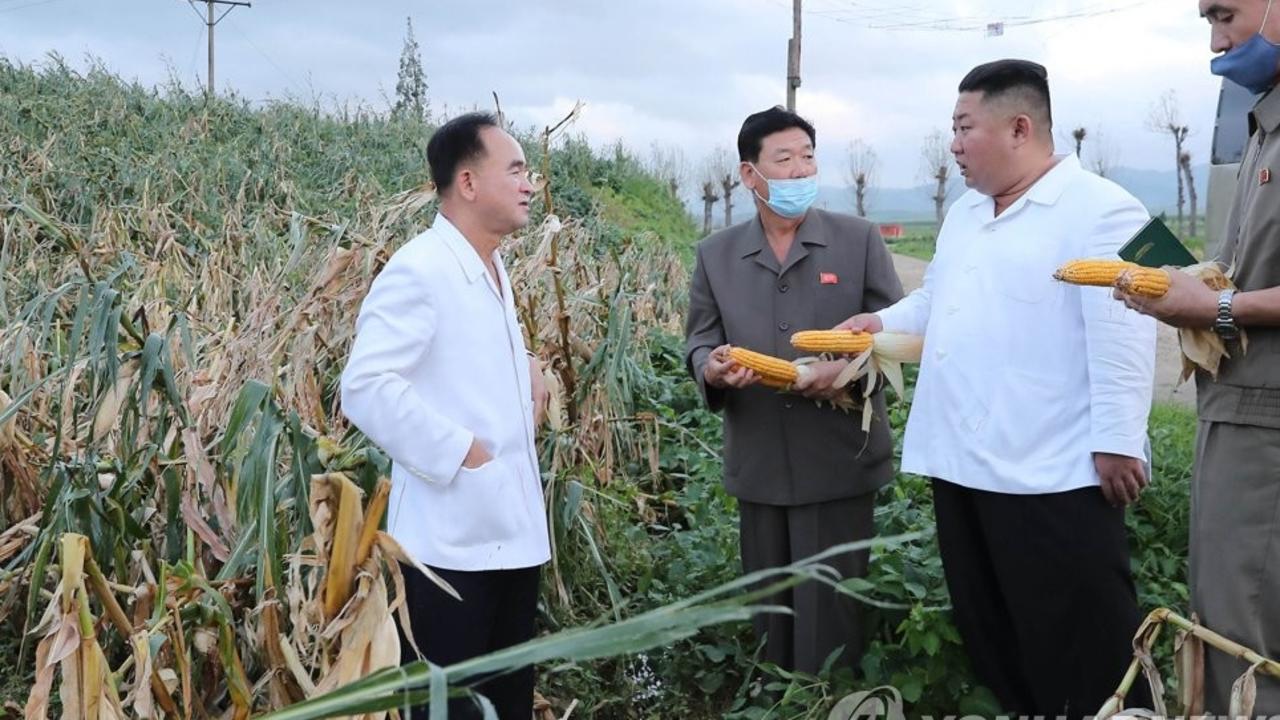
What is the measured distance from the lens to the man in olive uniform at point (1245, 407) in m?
2.25

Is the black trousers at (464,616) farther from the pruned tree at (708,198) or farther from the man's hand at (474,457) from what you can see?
the pruned tree at (708,198)

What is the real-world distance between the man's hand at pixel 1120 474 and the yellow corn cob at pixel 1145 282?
1.77 ft

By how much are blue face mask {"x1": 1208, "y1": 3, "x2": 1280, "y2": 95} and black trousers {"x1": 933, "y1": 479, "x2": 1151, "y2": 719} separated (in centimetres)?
96

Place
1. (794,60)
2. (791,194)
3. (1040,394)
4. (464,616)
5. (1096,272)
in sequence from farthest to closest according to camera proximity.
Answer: (794,60) < (791,194) < (1040,394) < (464,616) < (1096,272)

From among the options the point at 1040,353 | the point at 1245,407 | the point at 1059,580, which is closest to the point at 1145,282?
the point at 1245,407

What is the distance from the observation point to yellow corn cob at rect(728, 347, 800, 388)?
10.5 ft

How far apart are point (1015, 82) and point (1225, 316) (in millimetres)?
876

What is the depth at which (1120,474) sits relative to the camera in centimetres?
280

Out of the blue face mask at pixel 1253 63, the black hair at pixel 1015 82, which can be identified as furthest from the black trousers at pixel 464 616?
the blue face mask at pixel 1253 63

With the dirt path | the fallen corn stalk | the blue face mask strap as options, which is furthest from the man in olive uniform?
the dirt path

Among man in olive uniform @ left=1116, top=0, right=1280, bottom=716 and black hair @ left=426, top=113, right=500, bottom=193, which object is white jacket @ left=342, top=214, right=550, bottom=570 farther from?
man in olive uniform @ left=1116, top=0, right=1280, bottom=716

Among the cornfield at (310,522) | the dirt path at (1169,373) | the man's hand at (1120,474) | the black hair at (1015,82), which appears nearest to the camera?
the cornfield at (310,522)

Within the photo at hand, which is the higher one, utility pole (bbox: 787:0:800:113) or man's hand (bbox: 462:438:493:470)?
utility pole (bbox: 787:0:800:113)

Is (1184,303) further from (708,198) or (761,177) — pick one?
(708,198)
